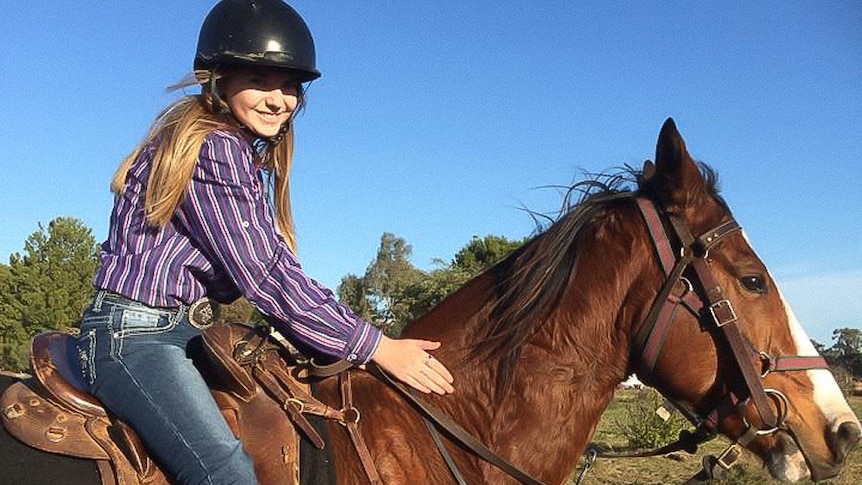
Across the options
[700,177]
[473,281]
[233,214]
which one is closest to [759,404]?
Result: [700,177]

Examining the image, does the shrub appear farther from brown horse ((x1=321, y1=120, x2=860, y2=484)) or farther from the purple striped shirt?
the purple striped shirt

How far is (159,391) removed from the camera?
2551 mm

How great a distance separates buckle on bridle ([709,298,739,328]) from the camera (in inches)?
118

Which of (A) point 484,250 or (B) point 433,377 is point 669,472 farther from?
(A) point 484,250

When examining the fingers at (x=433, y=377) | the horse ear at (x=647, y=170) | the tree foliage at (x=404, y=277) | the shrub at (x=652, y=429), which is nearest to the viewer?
the fingers at (x=433, y=377)

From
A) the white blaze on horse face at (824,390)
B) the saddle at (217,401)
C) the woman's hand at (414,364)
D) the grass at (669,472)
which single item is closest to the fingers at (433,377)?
the woman's hand at (414,364)

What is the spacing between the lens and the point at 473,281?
11.5ft

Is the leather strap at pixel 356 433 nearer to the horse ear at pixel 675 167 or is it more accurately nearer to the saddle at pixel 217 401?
the saddle at pixel 217 401

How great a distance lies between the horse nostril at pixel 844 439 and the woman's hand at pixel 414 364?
1.53 m

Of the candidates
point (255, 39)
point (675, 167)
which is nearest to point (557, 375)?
point (675, 167)

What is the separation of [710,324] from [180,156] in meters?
2.16

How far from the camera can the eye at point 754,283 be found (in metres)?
3.07

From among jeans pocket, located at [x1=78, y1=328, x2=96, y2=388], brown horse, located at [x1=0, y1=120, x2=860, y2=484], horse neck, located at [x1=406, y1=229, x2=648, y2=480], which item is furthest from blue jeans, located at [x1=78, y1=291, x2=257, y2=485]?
horse neck, located at [x1=406, y1=229, x2=648, y2=480]

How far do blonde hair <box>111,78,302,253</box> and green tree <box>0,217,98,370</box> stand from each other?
31.5m
